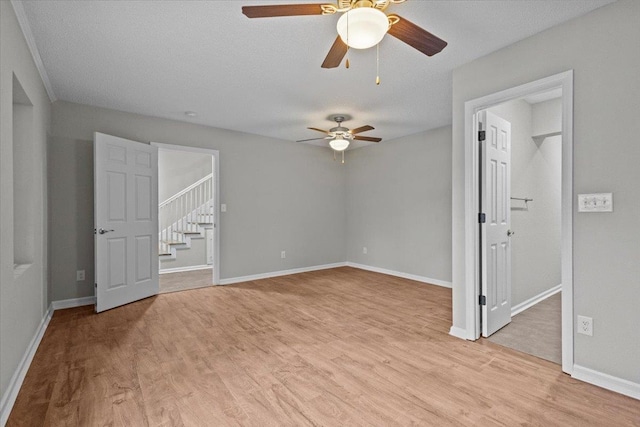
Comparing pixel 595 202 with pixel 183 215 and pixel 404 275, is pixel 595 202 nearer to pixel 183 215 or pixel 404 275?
pixel 404 275

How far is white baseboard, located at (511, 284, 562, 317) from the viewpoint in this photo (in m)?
3.45

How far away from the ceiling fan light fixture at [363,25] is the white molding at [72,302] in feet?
14.1

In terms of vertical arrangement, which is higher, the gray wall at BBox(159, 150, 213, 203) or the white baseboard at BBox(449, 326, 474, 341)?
the gray wall at BBox(159, 150, 213, 203)

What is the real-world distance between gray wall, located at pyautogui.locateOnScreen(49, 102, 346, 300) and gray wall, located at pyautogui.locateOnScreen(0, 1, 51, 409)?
1.20 feet

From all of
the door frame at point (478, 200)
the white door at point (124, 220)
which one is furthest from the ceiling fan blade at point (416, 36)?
the white door at point (124, 220)

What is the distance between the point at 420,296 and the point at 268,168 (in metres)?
3.30

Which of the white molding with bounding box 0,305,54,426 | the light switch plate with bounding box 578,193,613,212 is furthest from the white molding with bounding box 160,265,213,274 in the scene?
the light switch plate with bounding box 578,193,613,212

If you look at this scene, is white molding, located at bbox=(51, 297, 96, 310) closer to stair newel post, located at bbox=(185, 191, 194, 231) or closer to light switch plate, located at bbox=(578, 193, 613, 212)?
stair newel post, located at bbox=(185, 191, 194, 231)

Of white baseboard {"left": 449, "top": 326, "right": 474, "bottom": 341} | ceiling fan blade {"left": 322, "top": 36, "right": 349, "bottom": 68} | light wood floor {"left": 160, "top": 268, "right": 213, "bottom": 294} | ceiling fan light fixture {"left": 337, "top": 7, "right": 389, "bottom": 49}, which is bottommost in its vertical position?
light wood floor {"left": 160, "top": 268, "right": 213, "bottom": 294}

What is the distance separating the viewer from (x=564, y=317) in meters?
2.19

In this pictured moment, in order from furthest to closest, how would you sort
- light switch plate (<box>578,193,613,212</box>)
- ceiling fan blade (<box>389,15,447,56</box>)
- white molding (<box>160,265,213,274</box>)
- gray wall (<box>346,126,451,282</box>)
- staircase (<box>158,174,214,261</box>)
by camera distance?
1. staircase (<box>158,174,214,261</box>)
2. white molding (<box>160,265,213,274</box>)
3. gray wall (<box>346,126,451,282</box>)
4. light switch plate (<box>578,193,613,212</box>)
5. ceiling fan blade (<box>389,15,447,56</box>)

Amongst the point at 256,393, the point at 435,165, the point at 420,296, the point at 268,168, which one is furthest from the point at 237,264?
the point at 435,165

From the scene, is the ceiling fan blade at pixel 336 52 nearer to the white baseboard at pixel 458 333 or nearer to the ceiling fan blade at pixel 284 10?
the ceiling fan blade at pixel 284 10

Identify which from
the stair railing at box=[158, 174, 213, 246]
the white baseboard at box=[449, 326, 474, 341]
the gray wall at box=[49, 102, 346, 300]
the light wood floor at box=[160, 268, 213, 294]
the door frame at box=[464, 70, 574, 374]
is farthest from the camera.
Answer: the stair railing at box=[158, 174, 213, 246]
